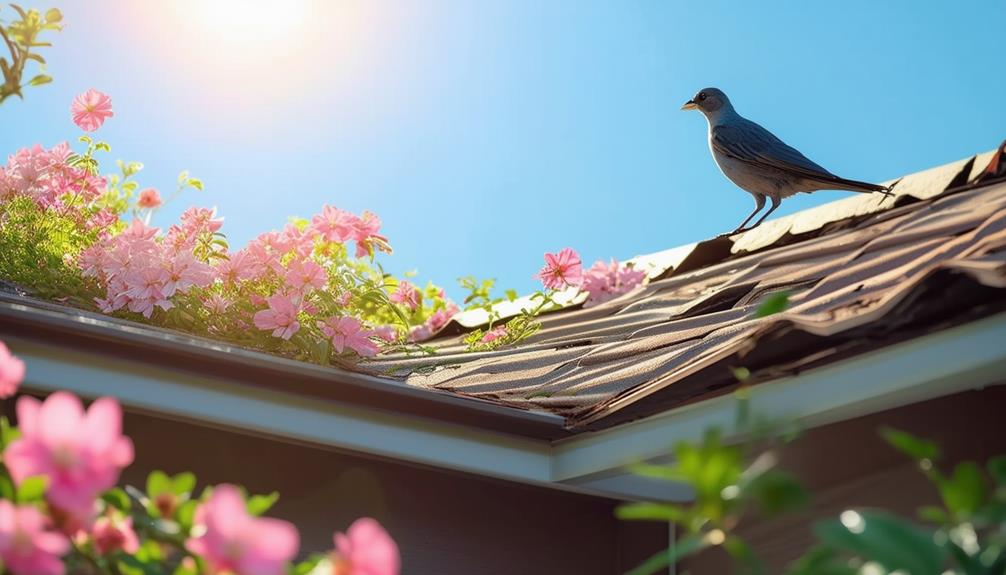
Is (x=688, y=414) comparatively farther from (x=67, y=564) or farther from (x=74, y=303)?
(x=74, y=303)

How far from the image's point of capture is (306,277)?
138 inches

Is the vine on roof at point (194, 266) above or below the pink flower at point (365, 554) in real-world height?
above

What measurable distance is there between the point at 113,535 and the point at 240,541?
327mm

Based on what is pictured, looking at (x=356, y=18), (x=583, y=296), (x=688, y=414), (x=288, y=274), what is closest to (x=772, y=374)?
(x=688, y=414)

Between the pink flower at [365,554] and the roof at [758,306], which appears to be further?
the roof at [758,306]

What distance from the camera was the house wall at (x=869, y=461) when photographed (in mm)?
2447

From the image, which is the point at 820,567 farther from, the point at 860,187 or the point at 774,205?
the point at 774,205

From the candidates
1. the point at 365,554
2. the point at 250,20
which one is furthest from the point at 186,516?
the point at 250,20

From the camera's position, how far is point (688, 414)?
2.68 metres

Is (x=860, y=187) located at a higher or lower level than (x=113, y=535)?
higher

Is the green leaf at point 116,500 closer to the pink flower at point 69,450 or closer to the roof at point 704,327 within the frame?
the pink flower at point 69,450

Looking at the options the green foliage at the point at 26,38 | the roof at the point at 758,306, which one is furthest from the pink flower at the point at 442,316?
the green foliage at the point at 26,38

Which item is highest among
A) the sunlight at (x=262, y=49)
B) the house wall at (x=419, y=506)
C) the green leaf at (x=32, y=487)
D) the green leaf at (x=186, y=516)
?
the sunlight at (x=262, y=49)

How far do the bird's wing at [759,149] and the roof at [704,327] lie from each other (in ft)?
1.36
